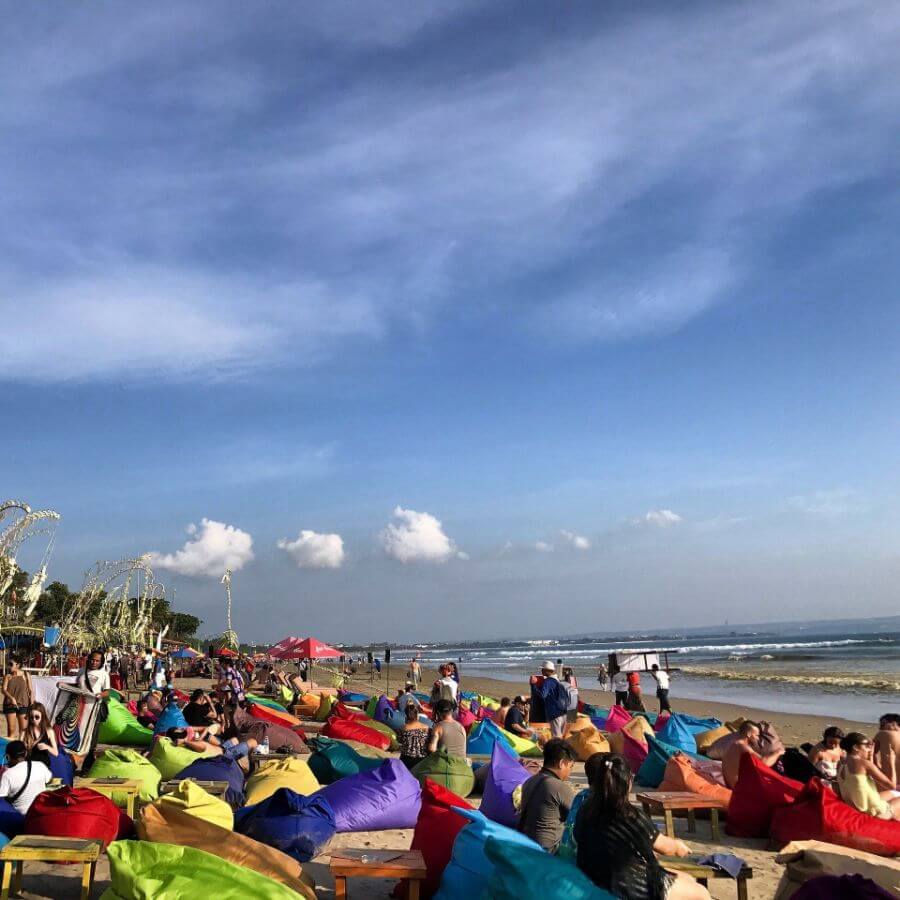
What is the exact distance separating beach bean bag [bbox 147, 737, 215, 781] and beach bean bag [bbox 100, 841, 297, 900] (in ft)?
13.0


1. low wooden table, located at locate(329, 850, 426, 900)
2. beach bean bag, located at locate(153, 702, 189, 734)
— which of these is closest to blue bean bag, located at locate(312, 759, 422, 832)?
low wooden table, located at locate(329, 850, 426, 900)

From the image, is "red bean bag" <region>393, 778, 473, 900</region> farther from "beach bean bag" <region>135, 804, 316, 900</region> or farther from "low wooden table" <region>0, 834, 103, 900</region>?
"low wooden table" <region>0, 834, 103, 900</region>

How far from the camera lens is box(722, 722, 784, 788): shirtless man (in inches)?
293

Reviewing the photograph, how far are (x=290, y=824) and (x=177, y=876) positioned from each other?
176 centimetres

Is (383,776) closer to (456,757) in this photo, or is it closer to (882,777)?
(456,757)

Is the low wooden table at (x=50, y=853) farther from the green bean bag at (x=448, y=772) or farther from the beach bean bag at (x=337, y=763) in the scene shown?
the beach bean bag at (x=337, y=763)

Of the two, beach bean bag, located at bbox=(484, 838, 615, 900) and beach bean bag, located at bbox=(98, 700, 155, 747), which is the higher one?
beach bean bag, located at bbox=(484, 838, 615, 900)

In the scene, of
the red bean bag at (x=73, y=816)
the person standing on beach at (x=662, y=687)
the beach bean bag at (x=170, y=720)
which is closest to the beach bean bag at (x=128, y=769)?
the red bean bag at (x=73, y=816)

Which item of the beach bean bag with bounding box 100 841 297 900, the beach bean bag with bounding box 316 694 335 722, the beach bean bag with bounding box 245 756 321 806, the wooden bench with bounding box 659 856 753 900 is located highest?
the beach bean bag with bounding box 100 841 297 900

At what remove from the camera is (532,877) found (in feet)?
12.7

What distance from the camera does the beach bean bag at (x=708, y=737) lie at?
1079 centimetres

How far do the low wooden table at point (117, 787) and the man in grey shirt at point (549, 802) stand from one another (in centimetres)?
333

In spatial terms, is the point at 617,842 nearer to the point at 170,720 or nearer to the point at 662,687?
the point at 170,720

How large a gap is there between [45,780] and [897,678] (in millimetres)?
29586
